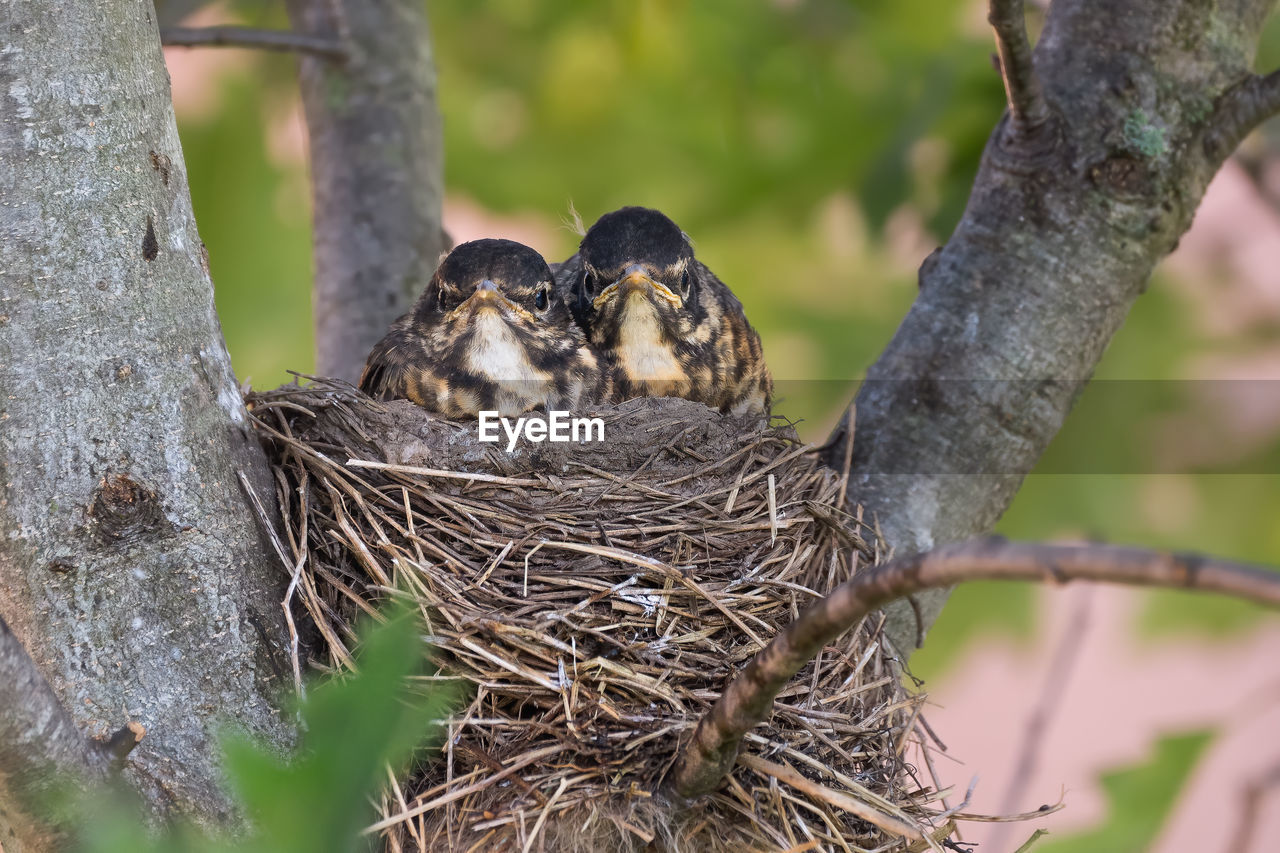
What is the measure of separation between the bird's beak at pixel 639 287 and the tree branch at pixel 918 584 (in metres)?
1.28

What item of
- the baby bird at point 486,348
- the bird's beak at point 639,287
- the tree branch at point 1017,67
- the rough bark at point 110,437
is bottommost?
the rough bark at point 110,437

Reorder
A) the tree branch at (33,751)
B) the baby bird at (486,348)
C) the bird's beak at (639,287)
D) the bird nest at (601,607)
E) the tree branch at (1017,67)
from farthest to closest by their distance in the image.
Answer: the bird's beak at (639,287)
the baby bird at (486,348)
the tree branch at (1017,67)
the bird nest at (601,607)
the tree branch at (33,751)

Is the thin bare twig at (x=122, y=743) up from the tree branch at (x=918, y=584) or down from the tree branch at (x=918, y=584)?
down

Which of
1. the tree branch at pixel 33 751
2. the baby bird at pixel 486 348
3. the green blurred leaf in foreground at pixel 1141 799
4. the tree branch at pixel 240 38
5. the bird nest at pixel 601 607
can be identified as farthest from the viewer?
the tree branch at pixel 240 38

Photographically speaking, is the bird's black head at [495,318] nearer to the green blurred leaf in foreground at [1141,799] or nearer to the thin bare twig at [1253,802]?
the green blurred leaf in foreground at [1141,799]

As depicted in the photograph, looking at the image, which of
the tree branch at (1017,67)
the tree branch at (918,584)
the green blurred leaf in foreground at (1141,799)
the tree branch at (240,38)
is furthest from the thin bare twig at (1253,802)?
the tree branch at (240,38)

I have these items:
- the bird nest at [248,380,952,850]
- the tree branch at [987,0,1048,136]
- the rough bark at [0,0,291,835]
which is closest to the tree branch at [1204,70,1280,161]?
the tree branch at [987,0,1048,136]

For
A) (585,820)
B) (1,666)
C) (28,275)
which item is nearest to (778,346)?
(585,820)

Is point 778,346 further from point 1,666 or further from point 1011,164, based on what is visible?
point 1,666

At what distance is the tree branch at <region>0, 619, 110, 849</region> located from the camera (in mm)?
1325

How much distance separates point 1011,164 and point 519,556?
1.30 meters

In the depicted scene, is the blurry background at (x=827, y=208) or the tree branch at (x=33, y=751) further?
the blurry background at (x=827, y=208)

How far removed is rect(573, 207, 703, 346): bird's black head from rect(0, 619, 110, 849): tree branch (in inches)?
62.5

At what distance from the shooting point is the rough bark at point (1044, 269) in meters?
2.53
